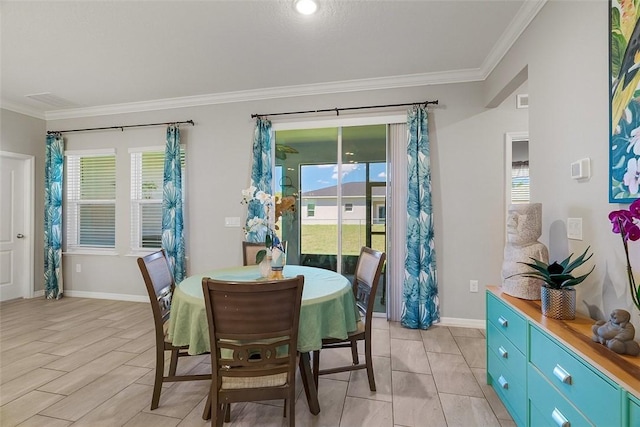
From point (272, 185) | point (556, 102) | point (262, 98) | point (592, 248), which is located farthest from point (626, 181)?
point (262, 98)

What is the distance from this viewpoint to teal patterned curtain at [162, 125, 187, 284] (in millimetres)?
3879

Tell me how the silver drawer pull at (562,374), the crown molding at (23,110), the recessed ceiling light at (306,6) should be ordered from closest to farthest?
1. the silver drawer pull at (562,374)
2. the recessed ceiling light at (306,6)
3. the crown molding at (23,110)

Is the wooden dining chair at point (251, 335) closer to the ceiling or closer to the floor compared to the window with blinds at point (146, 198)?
closer to the floor

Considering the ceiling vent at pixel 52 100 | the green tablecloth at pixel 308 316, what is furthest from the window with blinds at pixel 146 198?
the green tablecloth at pixel 308 316

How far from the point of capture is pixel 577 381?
117 cm

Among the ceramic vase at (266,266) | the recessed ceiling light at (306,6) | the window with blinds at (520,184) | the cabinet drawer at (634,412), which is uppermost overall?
the recessed ceiling light at (306,6)

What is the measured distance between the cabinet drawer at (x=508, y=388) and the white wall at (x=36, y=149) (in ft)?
19.6

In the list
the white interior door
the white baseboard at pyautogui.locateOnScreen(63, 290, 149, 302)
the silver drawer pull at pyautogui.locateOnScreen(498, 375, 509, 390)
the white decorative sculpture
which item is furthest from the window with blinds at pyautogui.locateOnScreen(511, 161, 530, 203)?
the white interior door

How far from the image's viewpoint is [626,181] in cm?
128

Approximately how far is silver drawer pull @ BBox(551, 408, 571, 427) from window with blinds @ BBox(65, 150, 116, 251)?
5.18m

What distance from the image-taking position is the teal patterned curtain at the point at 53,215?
437 centimetres

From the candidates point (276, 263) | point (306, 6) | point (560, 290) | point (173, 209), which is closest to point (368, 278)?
point (276, 263)

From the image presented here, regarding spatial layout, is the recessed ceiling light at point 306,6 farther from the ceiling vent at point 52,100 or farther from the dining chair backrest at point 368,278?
the ceiling vent at point 52,100

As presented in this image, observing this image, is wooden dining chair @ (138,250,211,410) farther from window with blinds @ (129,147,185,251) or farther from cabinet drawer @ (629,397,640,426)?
window with blinds @ (129,147,185,251)
